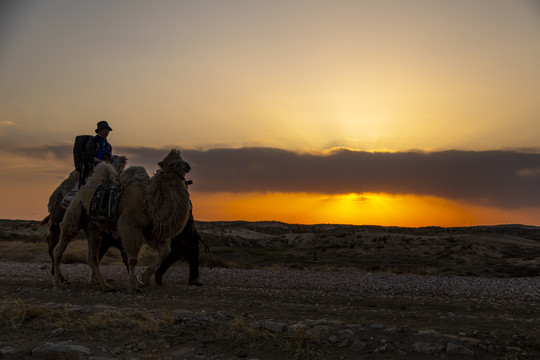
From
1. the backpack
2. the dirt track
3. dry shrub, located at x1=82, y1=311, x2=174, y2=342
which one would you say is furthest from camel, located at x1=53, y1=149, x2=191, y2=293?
dry shrub, located at x1=82, y1=311, x2=174, y2=342

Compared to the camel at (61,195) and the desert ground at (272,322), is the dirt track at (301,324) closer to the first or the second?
the desert ground at (272,322)

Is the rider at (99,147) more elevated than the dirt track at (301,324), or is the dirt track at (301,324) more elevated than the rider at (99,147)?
the rider at (99,147)

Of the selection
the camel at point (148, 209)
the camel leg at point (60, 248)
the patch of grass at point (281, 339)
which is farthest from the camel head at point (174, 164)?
the patch of grass at point (281, 339)

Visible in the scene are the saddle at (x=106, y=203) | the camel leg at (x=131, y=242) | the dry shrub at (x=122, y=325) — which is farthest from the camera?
the saddle at (x=106, y=203)

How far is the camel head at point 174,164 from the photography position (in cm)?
1171

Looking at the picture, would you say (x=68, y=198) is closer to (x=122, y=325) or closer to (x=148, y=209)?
(x=148, y=209)

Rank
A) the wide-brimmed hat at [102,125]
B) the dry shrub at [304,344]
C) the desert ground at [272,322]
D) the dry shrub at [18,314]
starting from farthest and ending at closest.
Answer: the wide-brimmed hat at [102,125], the dry shrub at [18,314], the desert ground at [272,322], the dry shrub at [304,344]

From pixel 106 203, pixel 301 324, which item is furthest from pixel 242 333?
pixel 106 203

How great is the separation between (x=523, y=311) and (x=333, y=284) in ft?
18.4

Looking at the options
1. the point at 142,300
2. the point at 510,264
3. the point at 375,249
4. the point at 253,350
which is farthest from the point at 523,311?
the point at 375,249

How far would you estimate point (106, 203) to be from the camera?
462 inches

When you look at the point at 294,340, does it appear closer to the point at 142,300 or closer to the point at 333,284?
the point at 142,300

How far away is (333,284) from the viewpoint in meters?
14.5

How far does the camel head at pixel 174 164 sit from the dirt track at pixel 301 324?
259 centimetres
